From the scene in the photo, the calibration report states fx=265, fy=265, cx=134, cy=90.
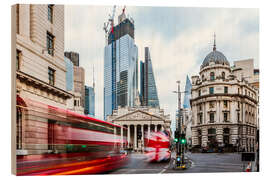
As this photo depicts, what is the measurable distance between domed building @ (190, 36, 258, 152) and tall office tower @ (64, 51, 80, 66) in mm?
9420

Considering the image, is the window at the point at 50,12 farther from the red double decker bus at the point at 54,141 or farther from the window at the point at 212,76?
the window at the point at 212,76

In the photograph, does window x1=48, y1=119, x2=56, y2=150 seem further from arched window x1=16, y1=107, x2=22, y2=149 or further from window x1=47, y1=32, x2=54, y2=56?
window x1=47, y1=32, x2=54, y2=56

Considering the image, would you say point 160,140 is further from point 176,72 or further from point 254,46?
point 254,46

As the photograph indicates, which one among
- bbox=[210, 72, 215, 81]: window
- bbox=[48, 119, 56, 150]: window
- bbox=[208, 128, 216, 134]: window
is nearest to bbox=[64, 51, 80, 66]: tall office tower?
bbox=[48, 119, 56, 150]: window

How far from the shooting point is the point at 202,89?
1241 inches

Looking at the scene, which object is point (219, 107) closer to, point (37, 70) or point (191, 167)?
point (191, 167)

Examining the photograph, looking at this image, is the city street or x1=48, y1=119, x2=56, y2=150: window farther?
the city street

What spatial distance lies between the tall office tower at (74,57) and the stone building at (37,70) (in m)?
0.37

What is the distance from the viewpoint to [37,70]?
1322 centimetres

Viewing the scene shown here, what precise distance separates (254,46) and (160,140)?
8742 millimetres

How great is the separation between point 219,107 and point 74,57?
1664cm

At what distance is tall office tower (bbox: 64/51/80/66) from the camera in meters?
14.7

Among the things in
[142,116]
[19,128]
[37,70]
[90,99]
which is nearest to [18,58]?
[37,70]
